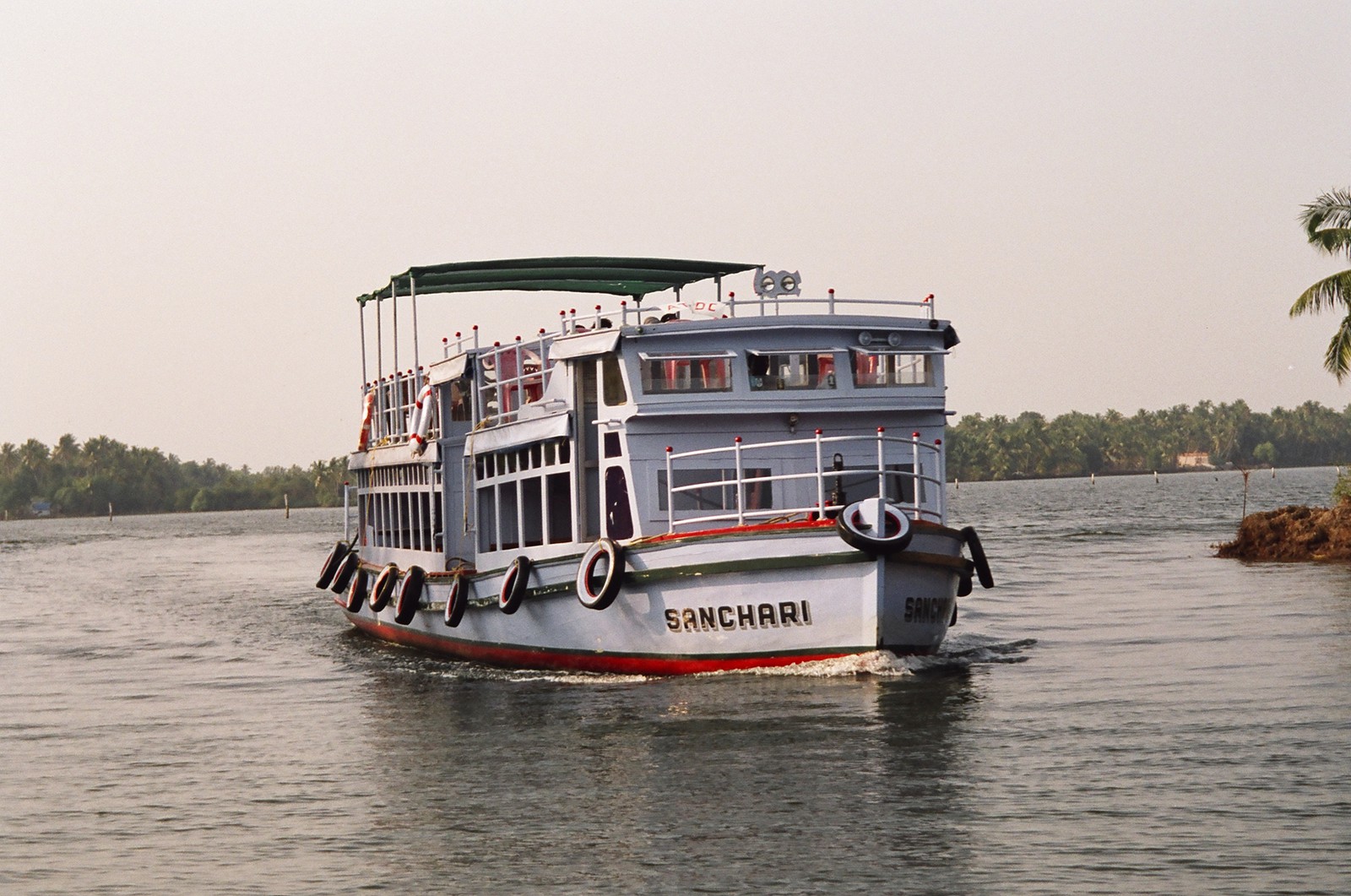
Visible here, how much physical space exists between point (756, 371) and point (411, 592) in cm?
830

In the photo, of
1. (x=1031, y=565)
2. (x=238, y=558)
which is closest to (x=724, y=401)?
(x=1031, y=565)

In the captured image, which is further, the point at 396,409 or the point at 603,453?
the point at 396,409

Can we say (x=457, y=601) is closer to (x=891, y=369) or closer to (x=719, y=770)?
(x=891, y=369)

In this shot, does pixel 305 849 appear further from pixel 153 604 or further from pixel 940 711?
pixel 153 604

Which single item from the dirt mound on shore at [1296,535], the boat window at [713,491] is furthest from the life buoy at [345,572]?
the dirt mound on shore at [1296,535]

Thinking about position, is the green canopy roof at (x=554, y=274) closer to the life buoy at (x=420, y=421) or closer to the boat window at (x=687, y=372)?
the life buoy at (x=420, y=421)

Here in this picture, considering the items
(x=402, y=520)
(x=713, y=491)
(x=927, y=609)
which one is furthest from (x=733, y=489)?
(x=402, y=520)

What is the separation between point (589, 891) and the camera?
11930mm

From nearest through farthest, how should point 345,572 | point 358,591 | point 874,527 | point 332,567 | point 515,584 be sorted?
point 874,527, point 515,584, point 358,591, point 345,572, point 332,567

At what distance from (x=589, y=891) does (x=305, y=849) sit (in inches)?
115

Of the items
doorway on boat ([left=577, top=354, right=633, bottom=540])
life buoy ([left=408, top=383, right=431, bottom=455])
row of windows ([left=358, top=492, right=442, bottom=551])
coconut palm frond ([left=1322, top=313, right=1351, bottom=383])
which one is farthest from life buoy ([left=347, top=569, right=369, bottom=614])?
coconut palm frond ([left=1322, top=313, right=1351, bottom=383])

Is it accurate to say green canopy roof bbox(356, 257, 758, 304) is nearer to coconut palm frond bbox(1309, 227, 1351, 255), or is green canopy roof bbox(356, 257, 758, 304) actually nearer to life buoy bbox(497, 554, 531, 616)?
life buoy bbox(497, 554, 531, 616)

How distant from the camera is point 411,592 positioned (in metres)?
27.6

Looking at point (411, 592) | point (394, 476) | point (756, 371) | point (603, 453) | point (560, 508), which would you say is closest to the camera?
point (756, 371)
